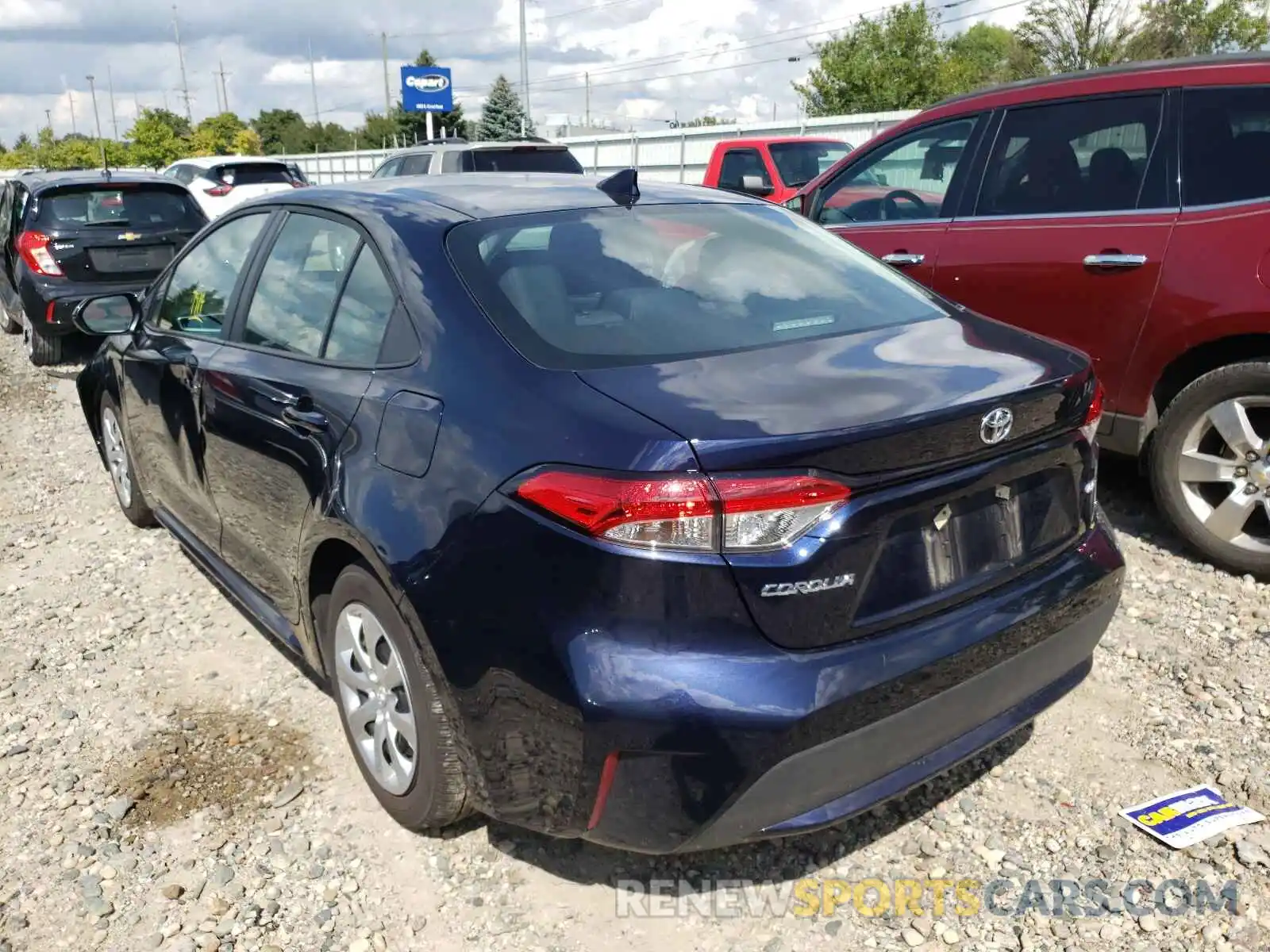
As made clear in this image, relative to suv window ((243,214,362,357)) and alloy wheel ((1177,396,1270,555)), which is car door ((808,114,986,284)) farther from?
suv window ((243,214,362,357))

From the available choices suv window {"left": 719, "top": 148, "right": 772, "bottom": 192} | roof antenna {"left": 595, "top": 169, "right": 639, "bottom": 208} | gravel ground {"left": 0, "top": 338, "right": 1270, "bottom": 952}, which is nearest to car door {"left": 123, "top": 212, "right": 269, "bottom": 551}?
gravel ground {"left": 0, "top": 338, "right": 1270, "bottom": 952}

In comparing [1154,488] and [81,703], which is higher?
[1154,488]

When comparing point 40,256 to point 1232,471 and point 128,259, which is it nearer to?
point 128,259

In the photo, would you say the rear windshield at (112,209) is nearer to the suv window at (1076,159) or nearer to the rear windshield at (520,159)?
the rear windshield at (520,159)

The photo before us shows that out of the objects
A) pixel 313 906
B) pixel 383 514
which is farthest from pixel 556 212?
pixel 313 906

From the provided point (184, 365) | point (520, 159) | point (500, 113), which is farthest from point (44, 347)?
point (500, 113)

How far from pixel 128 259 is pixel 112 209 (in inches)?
19.2

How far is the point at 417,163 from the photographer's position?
13234mm

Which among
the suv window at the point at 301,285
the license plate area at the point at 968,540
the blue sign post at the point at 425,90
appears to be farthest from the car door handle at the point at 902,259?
the blue sign post at the point at 425,90

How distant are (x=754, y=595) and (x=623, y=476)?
13.2 inches

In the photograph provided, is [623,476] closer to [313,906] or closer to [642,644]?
[642,644]

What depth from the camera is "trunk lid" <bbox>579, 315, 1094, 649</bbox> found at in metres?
1.96

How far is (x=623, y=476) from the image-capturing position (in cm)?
194

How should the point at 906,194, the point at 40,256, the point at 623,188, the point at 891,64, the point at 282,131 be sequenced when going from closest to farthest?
the point at 623,188, the point at 906,194, the point at 40,256, the point at 891,64, the point at 282,131
